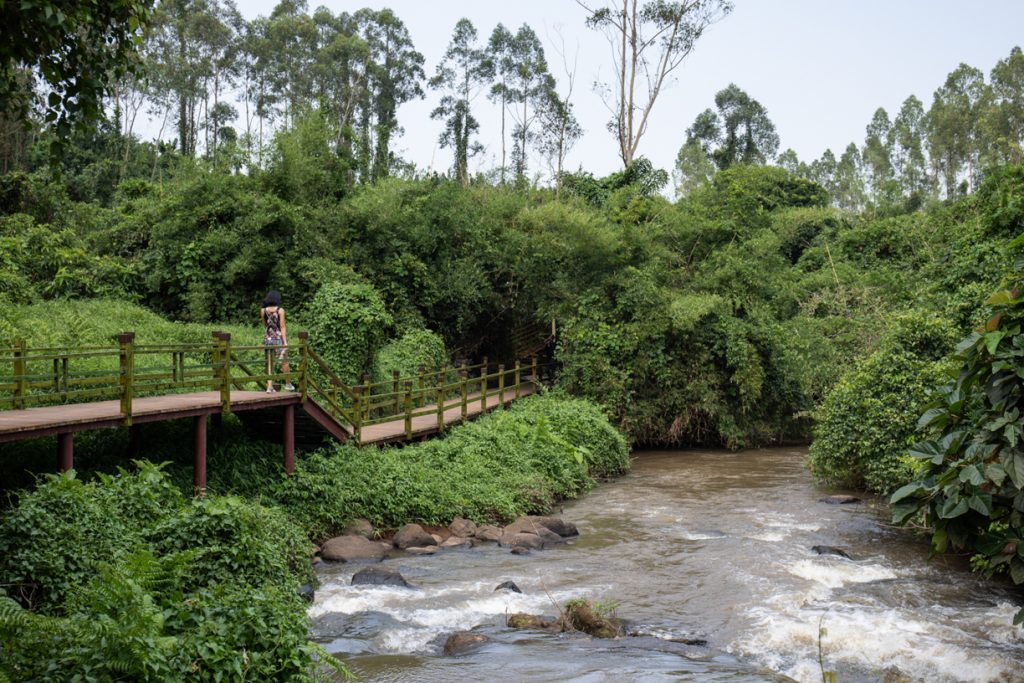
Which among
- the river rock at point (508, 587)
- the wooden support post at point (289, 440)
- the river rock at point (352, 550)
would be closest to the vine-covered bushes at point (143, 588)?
the river rock at point (352, 550)

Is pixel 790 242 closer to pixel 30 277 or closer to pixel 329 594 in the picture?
pixel 30 277

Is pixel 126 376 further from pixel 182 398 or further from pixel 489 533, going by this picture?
pixel 489 533

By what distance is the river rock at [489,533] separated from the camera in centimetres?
1392

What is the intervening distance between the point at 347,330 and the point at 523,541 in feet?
25.7

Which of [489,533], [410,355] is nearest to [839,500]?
[489,533]

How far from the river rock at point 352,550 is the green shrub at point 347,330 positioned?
7037 mm

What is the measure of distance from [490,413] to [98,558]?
13.0 meters

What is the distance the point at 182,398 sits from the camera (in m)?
12.4

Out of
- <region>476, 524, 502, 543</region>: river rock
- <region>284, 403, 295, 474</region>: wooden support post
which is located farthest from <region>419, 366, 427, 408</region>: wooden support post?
<region>284, 403, 295, 474</region>: wooden support post

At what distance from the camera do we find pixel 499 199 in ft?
87.7

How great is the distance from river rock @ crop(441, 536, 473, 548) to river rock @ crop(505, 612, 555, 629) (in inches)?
142

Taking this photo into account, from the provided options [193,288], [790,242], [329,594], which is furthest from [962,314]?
[790,242]

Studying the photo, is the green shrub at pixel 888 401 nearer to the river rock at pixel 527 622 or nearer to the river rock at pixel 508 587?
the river rock at pixel 508 587

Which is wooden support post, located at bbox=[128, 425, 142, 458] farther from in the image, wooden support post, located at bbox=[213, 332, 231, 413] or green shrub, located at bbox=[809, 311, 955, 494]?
green shrub, located at bbox=[809, 311, 955, 494]
